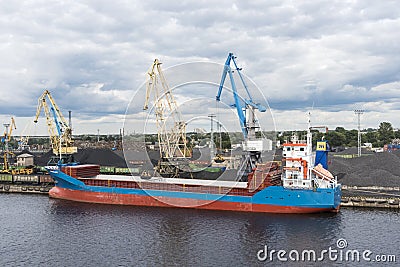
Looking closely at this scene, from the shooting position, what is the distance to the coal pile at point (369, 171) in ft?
116

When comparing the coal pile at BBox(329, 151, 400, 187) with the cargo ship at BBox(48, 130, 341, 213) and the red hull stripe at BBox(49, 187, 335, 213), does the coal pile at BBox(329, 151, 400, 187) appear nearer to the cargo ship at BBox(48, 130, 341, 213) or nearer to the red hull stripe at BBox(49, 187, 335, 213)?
the cargo ship at BBox(48, 130, 341, 213)

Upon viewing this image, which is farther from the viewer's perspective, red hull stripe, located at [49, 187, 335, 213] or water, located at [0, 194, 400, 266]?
red hull stripe, located at [49, 187, 335, 213]

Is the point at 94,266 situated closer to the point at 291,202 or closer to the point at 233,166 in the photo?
the point at 291,202

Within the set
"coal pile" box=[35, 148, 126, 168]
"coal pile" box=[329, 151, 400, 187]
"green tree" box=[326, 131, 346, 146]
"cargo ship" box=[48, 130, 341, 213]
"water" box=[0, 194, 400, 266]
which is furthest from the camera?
"green tree" box=[326, 131, 346, 146]

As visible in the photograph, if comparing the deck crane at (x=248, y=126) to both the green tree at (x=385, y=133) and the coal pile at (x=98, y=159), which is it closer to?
the coal pile at (x=98, y=159)

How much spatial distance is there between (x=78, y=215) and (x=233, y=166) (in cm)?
2389

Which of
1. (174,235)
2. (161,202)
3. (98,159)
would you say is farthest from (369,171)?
(98,159)

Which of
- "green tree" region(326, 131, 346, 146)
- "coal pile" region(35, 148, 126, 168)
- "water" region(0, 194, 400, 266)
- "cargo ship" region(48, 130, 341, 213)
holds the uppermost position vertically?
"green tree" region(326, 131, 346, 146)

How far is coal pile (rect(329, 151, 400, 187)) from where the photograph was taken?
35.4 m

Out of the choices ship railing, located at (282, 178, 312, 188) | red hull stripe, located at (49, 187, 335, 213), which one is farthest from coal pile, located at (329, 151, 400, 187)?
red hull stripe, located at (49, 187, 335, 213)

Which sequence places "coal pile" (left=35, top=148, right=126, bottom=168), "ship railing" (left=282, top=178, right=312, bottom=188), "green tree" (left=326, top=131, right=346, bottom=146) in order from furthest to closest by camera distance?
1. "green tree" (left=326, top=131, right=346, bottom=146)
2. "coal pile" (left=35, top=148, right=126, bottom=168)
3. "ship railing" (left=282, top=178, right=312, bottom=188)

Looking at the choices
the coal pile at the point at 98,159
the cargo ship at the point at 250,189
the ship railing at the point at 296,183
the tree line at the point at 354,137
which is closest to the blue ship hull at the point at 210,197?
the cargo ship at the point at 250,189

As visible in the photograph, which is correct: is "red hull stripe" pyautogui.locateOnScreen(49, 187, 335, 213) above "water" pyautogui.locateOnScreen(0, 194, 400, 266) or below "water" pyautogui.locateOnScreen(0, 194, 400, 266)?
above

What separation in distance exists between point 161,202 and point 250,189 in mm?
7708
